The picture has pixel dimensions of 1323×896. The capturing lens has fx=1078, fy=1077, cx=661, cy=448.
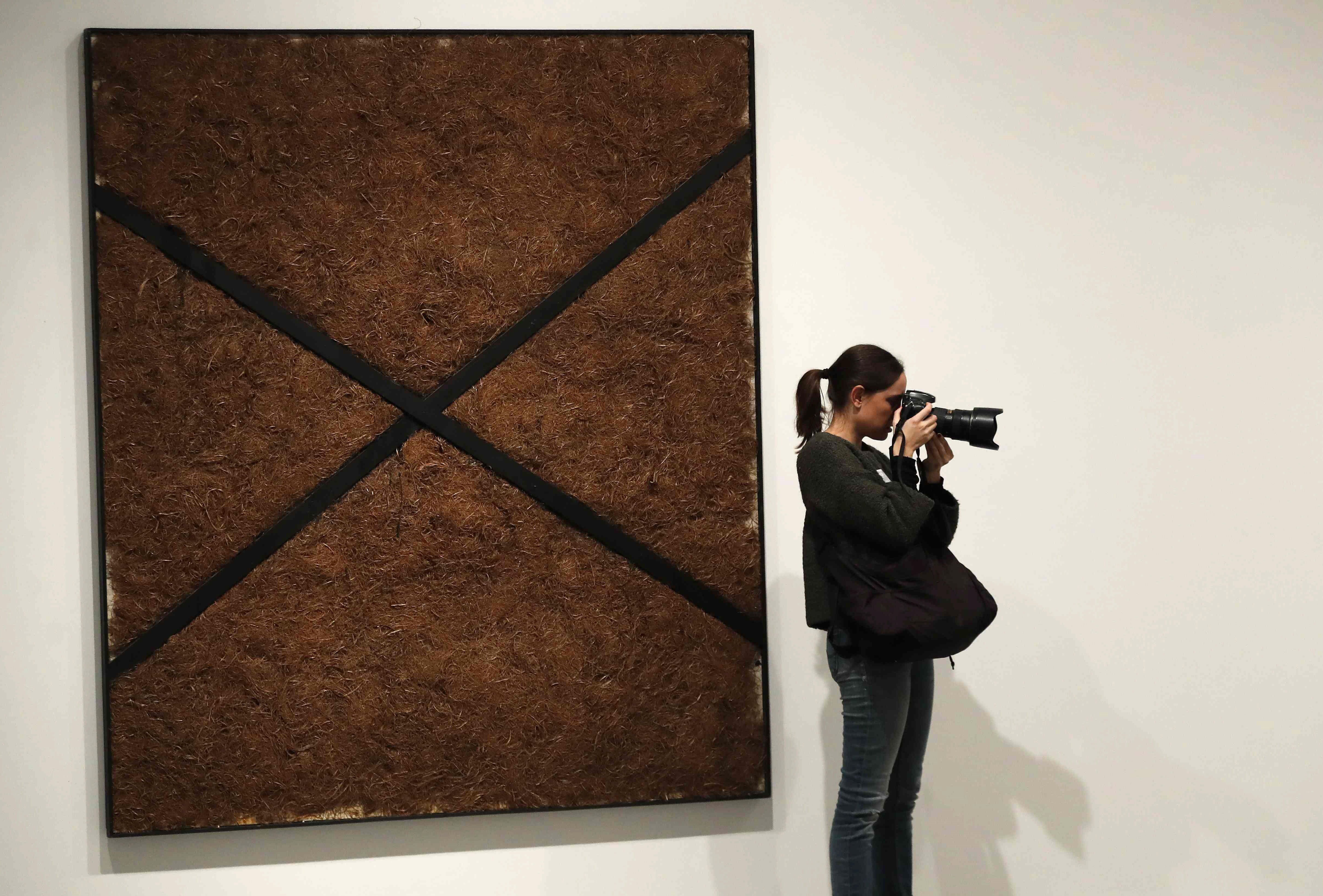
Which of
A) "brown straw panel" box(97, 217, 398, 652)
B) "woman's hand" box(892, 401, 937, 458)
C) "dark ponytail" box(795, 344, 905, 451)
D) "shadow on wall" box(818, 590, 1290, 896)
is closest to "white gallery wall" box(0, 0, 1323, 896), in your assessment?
"shadow on wall" box(818, 590, 1290, 896)

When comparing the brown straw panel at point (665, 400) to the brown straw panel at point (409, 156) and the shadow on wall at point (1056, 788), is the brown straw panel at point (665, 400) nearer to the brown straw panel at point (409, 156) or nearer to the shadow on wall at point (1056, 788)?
the brown straw panel at point (409, 156)

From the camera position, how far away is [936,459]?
202cm

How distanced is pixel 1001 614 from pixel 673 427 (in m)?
0.87

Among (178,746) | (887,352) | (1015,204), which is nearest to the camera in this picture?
(887,352)

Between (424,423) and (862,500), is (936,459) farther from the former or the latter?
(424,423)

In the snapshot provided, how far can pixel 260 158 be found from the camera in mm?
2287

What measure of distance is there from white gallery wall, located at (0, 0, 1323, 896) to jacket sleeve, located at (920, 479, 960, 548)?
43 cm

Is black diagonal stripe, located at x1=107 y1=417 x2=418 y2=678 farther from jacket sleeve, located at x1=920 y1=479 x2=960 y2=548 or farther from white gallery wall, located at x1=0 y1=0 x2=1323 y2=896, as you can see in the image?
jacket sleeve, located at x1=920 y1=479 x2=960 y2=548

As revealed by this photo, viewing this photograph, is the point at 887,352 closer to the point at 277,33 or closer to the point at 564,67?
the point at 564,67

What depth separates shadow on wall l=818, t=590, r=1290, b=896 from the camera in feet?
8.03

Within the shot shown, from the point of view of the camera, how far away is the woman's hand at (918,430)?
1.95 m

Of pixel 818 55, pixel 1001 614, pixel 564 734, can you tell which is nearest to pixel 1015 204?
pixel 818 55

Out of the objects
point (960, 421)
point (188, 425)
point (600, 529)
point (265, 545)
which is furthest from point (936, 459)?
point (188, 425)

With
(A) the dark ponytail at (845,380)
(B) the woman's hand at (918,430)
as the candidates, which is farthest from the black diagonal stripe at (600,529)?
(B) the woman's hand at (918,430)
